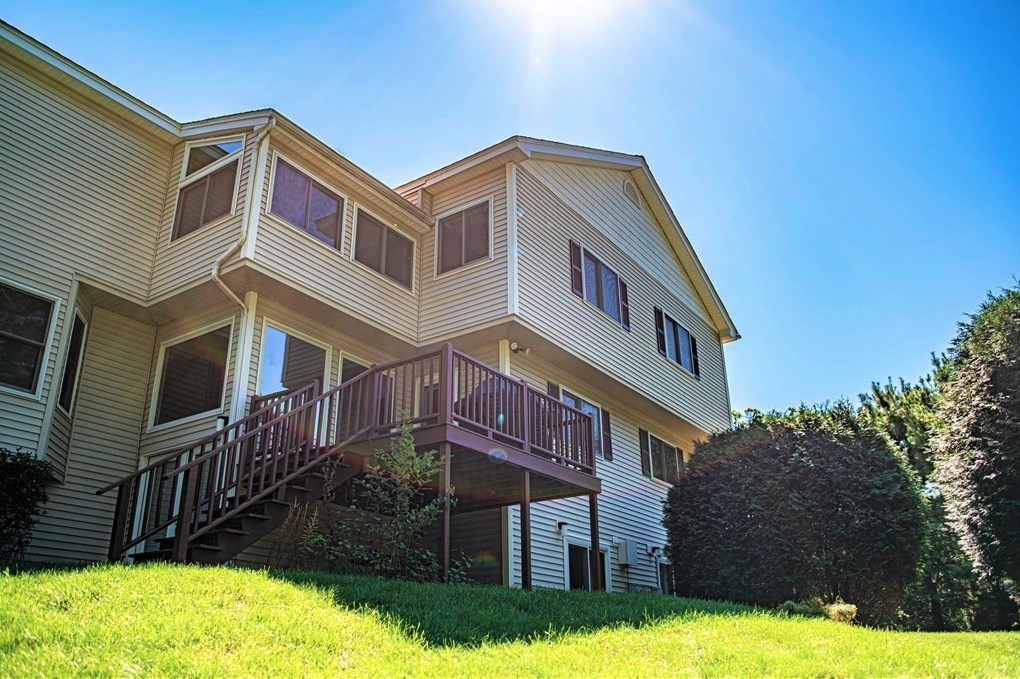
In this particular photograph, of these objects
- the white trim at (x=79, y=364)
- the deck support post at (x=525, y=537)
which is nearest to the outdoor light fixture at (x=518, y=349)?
the deck support post at (x=525, y=537)

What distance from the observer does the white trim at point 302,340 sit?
1157 centimetres

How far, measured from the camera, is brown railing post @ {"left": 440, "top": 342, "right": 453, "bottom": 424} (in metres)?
10.2

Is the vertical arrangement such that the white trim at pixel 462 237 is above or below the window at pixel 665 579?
above

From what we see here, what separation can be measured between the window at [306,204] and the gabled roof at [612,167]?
2317 mm

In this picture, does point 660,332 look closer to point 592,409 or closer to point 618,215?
point 618,215

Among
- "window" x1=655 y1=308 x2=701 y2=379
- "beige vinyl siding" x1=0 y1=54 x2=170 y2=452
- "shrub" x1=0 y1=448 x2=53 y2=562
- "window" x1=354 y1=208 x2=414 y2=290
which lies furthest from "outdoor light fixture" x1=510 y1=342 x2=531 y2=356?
"shrub" x1=0 y1=448 x2=53 y2=562

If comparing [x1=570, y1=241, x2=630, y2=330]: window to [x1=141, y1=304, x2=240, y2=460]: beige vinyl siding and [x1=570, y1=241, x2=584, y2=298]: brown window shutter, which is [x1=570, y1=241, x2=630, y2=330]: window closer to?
[x1=570, y1=241, x2=584, y2=298]: brown window shutter

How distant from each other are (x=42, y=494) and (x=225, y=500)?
2.47m

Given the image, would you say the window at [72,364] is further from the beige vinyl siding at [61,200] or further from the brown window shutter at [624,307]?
the brown window shutter at [624,307]

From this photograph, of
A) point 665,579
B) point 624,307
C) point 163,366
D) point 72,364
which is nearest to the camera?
point 72,364

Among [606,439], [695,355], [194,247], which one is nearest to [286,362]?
[194,247]

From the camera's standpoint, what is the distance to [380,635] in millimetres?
6207

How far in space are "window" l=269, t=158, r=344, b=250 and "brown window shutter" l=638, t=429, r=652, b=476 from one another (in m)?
8.36

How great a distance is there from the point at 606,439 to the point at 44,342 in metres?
10.1
